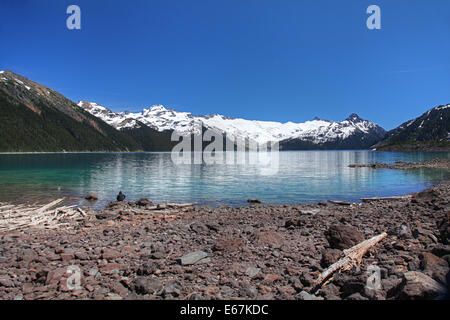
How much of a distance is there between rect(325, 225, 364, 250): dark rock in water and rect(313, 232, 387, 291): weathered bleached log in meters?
0.46

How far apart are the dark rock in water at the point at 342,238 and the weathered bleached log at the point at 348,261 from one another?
465 millimetres

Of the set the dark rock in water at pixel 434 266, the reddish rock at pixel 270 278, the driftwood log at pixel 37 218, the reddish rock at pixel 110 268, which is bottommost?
the driftwood log at pixel 37 218

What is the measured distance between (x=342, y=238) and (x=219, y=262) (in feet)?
19.3

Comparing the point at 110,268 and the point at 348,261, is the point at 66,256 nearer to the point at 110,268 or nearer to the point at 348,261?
the point at 110,268

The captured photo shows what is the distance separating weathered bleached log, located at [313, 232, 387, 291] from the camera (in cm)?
888

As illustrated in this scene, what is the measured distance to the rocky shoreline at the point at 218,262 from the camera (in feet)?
27.3

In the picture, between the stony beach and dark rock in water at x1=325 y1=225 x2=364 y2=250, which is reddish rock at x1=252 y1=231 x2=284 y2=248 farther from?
dark rock in water at x1=325 y1=225 x2=364 y2=250

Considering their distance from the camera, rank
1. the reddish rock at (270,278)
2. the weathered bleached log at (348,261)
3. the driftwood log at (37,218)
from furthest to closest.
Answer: the driftwood log at (37,218) < the reddish rock at (270,278) < the weathered bleached log at (348,261)
